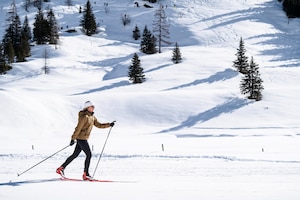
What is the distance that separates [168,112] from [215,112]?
4.83 metres

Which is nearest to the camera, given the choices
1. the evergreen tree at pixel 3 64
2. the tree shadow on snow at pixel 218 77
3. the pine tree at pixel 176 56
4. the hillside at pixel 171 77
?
the hillside at pixel 171 77

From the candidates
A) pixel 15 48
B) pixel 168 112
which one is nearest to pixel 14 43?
pixel 15 48

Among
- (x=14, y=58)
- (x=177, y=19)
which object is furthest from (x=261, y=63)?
(x=14, y=58)

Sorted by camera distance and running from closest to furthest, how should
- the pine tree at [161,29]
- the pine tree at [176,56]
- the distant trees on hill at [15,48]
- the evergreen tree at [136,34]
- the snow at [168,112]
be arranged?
the snow at [168,112], the pine tree at [176,56], the distant trees on hill at [15,48], the pine tree at [161,29], the evergreen tree at [136,34]

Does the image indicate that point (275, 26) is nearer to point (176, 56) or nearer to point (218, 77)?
point (176, 56)

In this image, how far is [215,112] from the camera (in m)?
33.4

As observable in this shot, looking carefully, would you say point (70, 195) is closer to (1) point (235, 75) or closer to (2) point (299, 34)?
(1) point (235, 75)

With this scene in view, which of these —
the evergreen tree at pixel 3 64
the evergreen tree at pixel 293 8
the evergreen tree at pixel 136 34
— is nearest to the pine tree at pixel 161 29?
the evergreen tree at pixel 136 34

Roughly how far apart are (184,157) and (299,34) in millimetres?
76817

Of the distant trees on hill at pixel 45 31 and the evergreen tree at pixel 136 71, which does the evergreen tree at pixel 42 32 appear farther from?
the evergreen tree at pixel 136 71

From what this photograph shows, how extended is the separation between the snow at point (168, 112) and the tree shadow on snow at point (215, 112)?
0.10 metres

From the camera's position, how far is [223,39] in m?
76.9

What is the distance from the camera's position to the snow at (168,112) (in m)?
8.12

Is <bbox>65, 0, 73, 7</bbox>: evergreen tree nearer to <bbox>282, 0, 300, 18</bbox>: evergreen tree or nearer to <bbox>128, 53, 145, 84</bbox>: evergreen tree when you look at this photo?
<bbox>282, 0, 300, 18</bbox>: evergreen tree
